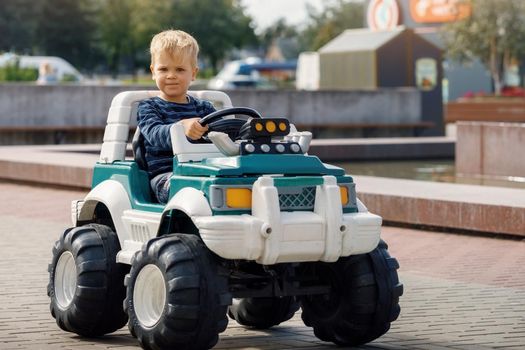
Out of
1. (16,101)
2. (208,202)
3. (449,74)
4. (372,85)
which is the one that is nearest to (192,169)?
(208,202)

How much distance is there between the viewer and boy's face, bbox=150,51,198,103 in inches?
263

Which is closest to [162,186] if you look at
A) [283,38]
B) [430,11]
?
[430,11]

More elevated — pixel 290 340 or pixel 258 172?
pixel 258 172

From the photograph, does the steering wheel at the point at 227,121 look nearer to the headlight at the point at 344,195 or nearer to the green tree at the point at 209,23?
the headlight at the point at 344,195

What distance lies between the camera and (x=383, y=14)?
59.7 m

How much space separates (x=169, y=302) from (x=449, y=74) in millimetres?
57352

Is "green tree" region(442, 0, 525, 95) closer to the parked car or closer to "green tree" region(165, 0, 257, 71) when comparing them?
the parked car

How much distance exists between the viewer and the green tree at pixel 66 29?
92812 mm

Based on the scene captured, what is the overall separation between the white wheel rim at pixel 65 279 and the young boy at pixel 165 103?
595 millimetres

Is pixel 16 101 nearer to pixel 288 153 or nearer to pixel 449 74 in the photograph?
pixel 288 153

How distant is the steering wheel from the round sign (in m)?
51.8

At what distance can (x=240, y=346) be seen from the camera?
6602 millimetres

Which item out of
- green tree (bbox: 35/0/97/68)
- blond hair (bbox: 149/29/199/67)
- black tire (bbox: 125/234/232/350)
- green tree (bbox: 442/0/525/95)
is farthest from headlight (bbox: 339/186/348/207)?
green tree (bbox: 35/0/97/68)

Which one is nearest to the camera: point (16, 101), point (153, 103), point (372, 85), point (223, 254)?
point (223, 254)
